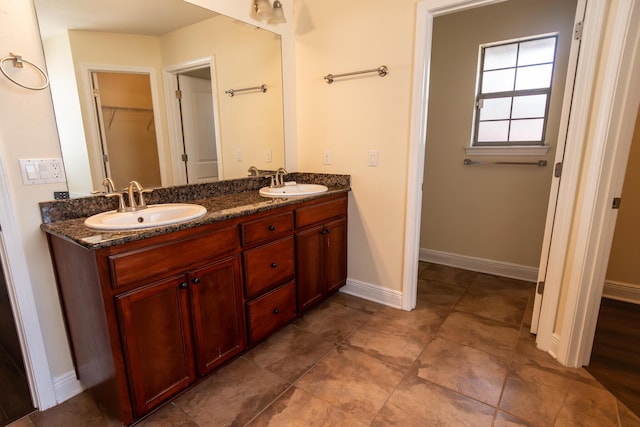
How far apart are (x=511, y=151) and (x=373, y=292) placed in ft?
5.37

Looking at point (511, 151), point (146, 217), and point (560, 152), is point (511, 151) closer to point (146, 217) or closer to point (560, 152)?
point (560, 152)

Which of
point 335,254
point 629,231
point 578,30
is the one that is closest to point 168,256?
point 335,254

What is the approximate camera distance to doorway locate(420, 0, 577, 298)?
2494 millimetres

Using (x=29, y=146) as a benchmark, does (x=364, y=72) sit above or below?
above

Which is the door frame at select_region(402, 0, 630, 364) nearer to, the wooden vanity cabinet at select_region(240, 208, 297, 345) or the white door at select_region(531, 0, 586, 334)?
the white door at select_region(531, 0, 586, 334)

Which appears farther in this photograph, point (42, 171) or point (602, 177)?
point (602, 177)

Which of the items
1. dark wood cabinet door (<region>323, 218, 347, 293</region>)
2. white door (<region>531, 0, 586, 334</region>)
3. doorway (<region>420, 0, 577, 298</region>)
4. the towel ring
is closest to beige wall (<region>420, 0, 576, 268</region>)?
doorway (<region>420, 0, 577, 298</region>)

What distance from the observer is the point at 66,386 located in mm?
1574

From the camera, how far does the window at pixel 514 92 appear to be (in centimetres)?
253

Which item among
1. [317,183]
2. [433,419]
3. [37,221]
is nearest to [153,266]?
[37,221]

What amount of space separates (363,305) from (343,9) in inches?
84.6

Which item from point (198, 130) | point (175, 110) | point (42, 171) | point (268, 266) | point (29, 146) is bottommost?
point (268, 266)

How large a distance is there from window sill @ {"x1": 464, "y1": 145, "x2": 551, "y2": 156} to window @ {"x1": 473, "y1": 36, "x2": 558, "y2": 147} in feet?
0.28

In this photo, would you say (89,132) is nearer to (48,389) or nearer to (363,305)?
(48,389)
